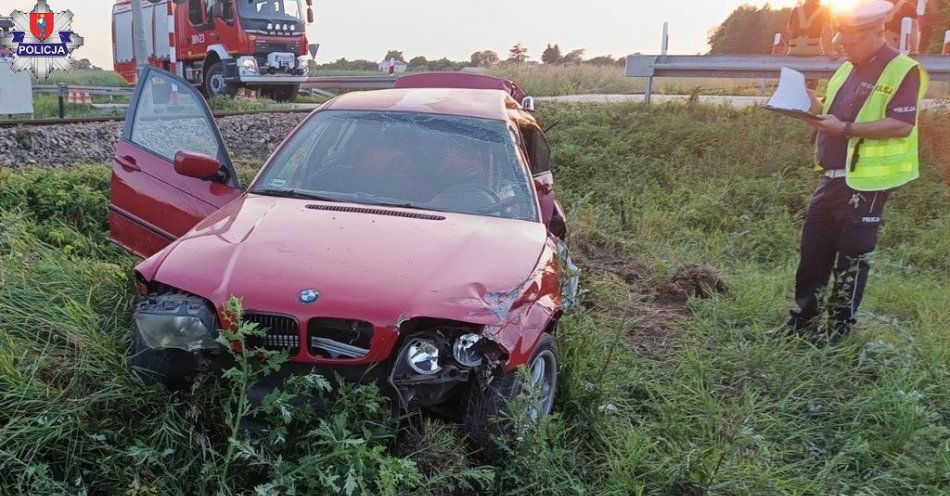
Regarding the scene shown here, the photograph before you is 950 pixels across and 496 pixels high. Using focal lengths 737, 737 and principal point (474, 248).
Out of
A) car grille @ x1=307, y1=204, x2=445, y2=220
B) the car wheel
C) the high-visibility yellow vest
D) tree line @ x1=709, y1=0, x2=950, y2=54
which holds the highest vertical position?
tree line @ x1=709, y1=0, x2=950, y2=54

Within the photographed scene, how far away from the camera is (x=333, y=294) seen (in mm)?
2611

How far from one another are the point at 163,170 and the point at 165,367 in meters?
1.89

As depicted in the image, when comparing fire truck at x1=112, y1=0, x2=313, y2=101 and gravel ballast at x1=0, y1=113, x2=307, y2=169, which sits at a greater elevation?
fire truck at x1=112, y1=0, x2=313, y2=101

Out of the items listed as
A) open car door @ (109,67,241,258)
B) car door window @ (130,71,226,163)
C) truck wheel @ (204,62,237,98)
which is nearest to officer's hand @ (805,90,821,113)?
open car door @ (109,67,241,258)

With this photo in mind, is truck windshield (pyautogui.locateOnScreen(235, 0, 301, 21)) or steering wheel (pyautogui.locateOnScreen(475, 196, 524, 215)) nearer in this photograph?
steering wheel (pyautogui.locateOnScreen(475, 196, 524, 215))

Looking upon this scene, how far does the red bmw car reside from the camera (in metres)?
2.60

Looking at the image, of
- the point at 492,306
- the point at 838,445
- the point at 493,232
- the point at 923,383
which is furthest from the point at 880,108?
the point at 492,306

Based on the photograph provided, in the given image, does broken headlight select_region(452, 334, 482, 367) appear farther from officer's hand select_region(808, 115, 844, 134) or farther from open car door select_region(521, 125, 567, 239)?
officer's hand select_region(808, 115, 844, 134)

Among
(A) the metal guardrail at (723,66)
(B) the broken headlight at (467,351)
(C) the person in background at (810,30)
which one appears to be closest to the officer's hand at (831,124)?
(B) the broken headlight at (467,351)

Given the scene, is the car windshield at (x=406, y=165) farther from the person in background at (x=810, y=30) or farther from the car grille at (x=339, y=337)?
the person in background at (x=810, y=30)

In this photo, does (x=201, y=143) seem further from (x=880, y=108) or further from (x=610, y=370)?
(x=880, y=108)

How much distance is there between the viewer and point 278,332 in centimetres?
260

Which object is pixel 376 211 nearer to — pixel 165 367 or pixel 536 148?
pixel 165 367

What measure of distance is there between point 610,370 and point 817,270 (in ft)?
6.00
